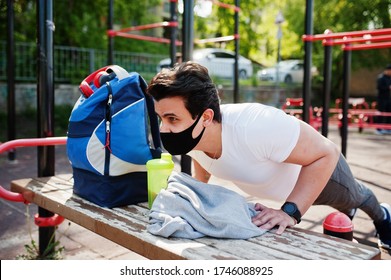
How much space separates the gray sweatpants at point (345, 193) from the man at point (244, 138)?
0.33 meters

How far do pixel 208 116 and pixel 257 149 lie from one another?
21cm

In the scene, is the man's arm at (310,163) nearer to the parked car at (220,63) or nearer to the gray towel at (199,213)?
the gray towel at (199,213)

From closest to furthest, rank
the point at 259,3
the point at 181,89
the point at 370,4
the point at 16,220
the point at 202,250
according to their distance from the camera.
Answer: the point at 202,250 → the point at 181,89 → the point at 16,220 → the point at 370,4 → the point at 259,3

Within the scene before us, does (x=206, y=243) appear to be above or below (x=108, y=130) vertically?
below

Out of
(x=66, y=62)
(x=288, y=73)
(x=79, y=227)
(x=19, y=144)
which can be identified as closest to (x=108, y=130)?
(x=19, y=144)

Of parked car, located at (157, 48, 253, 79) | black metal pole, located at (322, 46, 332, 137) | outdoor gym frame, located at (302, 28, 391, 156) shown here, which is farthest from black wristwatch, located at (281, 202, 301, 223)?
parked car, located at (157, 48, 253, 79)

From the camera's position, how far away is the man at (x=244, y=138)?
146cm

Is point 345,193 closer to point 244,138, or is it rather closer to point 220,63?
point 244,138

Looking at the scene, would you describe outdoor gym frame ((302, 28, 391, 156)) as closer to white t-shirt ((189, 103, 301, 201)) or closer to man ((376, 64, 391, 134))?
white t-shirt ((189, 103, 301, 201))

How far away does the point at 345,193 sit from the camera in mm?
1960

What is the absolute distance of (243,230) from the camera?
4.31ft

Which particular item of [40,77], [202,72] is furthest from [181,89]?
[40,77]
